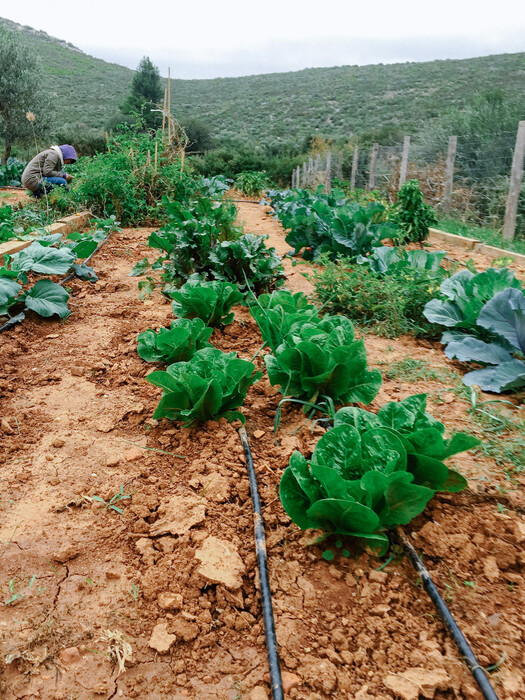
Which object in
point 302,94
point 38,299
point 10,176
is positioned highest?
point 302,94

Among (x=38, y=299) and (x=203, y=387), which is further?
(x=38, y=299)

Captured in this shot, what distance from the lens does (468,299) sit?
10.8 ft

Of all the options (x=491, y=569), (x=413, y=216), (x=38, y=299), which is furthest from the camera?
(x=413, y=216)

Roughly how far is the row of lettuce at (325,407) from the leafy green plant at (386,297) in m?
0.69

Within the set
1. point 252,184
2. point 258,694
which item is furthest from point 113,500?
point 252,184

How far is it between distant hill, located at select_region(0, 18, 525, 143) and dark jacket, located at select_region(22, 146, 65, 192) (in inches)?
791

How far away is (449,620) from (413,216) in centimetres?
600

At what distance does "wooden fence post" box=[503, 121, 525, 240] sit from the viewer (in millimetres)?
6516

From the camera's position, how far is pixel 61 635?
140 cm

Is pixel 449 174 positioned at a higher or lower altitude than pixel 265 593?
higher

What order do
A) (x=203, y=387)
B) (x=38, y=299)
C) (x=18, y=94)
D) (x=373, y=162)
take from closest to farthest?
1. (x=203, y=387)
2. (x=38, y=299)
3. (x=373, y=162)
4. (x=18, y=94)

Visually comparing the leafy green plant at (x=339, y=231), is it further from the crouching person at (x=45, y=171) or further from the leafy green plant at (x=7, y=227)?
the crouching person at (x=45, y=171)

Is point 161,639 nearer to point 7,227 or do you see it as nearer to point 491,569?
point 491,569

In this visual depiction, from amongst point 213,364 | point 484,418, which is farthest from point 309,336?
point 484,418
